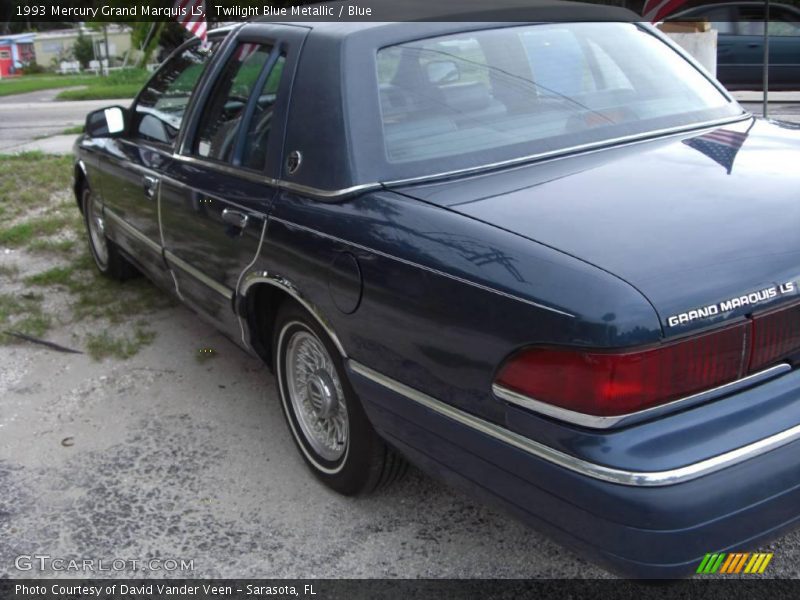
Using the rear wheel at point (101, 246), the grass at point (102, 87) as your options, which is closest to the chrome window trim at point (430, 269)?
the rear wheel at point (101, 246)

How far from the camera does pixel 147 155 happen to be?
166 inches

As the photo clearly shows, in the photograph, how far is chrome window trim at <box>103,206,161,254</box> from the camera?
4227mm

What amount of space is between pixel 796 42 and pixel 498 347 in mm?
12245

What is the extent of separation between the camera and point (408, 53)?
301cm

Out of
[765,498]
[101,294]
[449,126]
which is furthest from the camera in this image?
[101,294]

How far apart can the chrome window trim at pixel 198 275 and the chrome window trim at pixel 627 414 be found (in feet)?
5.38

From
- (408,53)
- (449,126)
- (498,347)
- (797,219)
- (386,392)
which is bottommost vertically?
(386,392)

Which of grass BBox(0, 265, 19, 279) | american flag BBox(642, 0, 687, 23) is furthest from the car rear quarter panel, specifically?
american flag BBox(642, 0, 687, 23)

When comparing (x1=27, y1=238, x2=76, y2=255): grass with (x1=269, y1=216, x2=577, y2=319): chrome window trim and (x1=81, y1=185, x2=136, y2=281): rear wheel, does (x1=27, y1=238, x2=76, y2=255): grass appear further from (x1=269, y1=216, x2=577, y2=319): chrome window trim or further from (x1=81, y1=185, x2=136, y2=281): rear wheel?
(x1=269, y1=216, x2=577, y2=319): chrome window trim

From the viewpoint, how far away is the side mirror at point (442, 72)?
2998mm

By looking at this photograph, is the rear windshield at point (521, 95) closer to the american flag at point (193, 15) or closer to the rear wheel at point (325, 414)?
the rear wheel at point (325, 414)

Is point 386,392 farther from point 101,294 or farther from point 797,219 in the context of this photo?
point 101,294

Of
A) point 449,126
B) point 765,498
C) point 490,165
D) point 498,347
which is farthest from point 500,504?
point 449,126

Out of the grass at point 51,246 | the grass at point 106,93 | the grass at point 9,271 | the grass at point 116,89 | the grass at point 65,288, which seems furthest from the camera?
the grass at point 116,89
